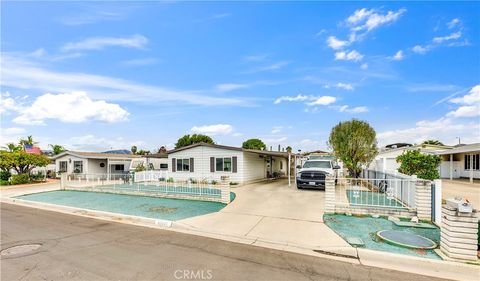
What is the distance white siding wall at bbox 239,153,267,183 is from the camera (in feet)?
63.8

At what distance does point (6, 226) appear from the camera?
830cm

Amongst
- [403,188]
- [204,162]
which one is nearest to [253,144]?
[204,162]

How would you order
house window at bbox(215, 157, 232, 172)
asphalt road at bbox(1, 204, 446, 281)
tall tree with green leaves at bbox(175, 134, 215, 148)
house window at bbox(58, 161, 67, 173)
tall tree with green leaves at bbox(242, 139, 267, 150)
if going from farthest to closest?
tall tree with green leaves at bbox(242, 139, 267, 150), tall tree with green leaves at bbox(175, 134, 215, 148), house window at bbox(58, 161, 67, 173), house window at bbox(215, 157, 232, 172), asphalt road at bbox(1, 204, 446, 281)

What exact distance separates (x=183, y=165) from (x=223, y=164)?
166 inches

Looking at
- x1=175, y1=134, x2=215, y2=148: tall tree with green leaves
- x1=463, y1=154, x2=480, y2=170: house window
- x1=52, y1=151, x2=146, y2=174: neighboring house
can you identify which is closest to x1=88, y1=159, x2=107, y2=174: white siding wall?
x1=52, y1=151, x2=146, y2=174: neighboring house

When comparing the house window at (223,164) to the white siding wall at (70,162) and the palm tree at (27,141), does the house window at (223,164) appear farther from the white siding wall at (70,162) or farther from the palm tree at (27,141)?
the palm tree at (27,141)

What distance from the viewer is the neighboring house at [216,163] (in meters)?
19.2

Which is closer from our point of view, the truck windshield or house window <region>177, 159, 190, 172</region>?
the truck windshield

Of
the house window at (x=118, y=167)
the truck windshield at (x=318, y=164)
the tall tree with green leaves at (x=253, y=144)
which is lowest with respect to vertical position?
the house window at (x=118, y=167)

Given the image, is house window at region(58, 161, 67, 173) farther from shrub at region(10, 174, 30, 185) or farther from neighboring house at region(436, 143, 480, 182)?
neighboring house at region(436, 143, 480, 182)

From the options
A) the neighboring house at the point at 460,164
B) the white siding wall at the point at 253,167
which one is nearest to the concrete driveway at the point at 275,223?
the white siding wall at the point at 253,167

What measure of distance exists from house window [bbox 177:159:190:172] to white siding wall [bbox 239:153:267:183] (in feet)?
18.0

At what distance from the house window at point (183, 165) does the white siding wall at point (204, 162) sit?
27 cm

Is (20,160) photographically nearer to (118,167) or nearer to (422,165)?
(118,167)
